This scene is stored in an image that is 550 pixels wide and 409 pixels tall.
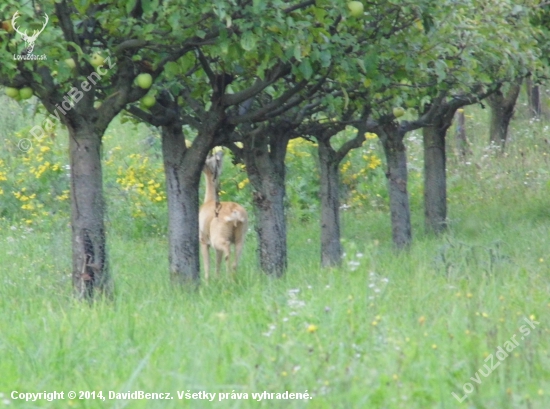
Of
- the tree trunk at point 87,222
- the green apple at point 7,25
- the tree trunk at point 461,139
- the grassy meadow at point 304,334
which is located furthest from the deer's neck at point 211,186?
the tree trunk at point 461,139

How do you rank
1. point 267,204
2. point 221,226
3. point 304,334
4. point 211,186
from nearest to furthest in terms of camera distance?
point 304,334
point 267,204
point 221,226
point 211,186

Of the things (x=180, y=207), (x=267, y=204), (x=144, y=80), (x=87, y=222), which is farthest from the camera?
(x=267, y=204)

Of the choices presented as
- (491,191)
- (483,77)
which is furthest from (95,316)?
(491,191)

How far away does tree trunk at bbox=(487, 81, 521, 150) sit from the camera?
19039mm

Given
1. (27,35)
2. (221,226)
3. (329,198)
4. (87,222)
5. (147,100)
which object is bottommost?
(221,226)

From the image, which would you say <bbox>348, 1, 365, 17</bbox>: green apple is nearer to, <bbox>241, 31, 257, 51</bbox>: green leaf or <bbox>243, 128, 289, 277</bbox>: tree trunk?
<bbox>241, 31, 257, 51</bbox>: green leaf

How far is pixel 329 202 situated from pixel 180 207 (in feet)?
8.80

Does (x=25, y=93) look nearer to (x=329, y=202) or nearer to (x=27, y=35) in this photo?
(x=27, y=35)

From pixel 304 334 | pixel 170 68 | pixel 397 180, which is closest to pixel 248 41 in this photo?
pixel 170 68

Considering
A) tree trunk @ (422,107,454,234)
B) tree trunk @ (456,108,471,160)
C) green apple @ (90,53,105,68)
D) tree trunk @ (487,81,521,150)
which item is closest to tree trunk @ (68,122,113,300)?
green apple @ (90,53,105,68)

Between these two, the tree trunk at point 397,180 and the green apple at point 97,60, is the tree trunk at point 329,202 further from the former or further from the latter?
the green apple at point 97,60

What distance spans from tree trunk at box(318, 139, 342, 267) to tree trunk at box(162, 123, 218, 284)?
2426 mm

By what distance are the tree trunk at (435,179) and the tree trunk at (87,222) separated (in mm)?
7361

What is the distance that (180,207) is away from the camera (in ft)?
30.2
